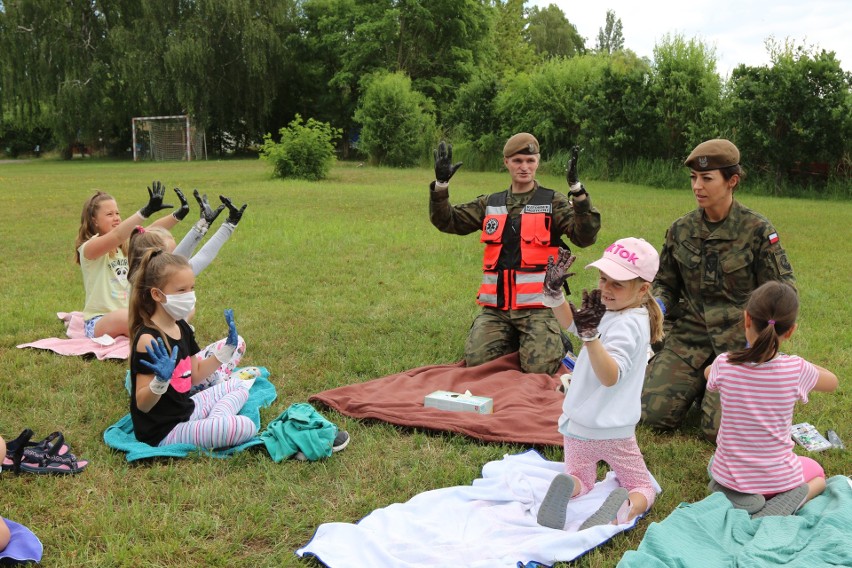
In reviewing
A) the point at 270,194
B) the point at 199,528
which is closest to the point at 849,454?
the point at 199,528

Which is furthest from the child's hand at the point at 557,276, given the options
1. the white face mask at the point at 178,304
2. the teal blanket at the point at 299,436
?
the white face mask at the point at 178,304

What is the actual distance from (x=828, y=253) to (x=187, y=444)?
9206 mm

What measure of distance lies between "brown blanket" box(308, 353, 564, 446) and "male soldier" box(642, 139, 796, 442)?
2.25 ft

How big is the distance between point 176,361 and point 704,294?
10.6 ft

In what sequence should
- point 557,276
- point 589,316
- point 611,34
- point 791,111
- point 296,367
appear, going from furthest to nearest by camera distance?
Result: point 611,34 < point 791,111 < point 296,367 < point 557,276 < point 589,316

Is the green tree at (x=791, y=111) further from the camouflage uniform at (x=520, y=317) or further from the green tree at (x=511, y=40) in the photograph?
the green tree at (x=511, y=40)

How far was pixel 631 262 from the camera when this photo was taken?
10.7 ft

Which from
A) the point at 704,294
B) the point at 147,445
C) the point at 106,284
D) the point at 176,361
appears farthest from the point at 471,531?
the point at 106,284

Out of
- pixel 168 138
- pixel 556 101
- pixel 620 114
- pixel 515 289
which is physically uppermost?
pixel 556 101

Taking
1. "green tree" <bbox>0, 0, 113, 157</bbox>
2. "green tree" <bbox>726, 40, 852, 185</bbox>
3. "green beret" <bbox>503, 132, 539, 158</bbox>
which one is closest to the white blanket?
"green beret" <bbox>503, 132, 539, 158</bbox>

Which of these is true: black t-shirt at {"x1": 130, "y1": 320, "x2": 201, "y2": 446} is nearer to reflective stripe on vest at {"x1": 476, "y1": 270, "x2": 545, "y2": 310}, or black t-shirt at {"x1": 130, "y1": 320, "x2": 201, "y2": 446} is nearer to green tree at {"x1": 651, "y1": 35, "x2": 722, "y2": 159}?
reflective stripe on vest at {"x1": 476, "y1": 270, "x2": 545, "y2": 310}

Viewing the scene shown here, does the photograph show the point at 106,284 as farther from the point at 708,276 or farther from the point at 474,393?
the point at 708,276

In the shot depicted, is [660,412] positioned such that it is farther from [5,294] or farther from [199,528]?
[5,294]

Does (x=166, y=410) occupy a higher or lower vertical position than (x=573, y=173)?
lower
